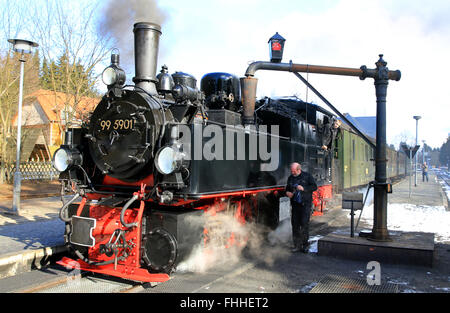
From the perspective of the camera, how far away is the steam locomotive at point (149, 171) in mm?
4258

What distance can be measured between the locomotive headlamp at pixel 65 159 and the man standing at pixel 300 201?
332cm

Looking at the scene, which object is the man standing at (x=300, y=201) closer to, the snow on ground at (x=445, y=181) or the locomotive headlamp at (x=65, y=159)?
the locomotive headlamp at (x=65, y=159)

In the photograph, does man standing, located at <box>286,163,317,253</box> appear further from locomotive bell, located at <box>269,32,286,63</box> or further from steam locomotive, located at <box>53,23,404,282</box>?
locomotive bell, located at <box>269,32,286,63</box>

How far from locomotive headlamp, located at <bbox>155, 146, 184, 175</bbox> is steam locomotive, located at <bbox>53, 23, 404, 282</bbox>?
0.01m

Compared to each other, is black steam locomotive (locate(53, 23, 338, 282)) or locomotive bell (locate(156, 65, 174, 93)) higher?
locomotive bell (locate(156, 65, 174, 93))

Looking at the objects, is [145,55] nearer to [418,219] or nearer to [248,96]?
[248,96]

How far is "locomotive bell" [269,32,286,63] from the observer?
6.33 meters

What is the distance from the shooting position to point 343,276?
4754 mm

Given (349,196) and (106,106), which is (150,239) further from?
(349,196)
